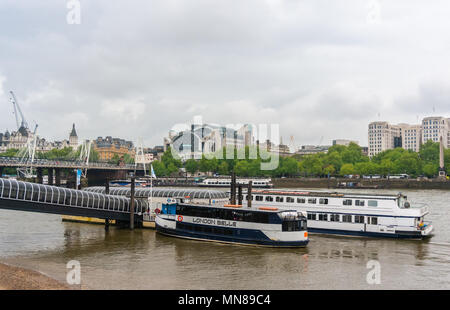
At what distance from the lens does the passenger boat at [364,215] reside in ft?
126

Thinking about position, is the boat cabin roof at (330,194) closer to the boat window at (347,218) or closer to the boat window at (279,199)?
the boat window at (279,199)

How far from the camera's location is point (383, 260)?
31.2m

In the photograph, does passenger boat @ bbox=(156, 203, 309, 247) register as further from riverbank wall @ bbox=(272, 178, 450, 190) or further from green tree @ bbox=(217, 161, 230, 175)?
green tree @ bbox=(217, 161, 230, 175)

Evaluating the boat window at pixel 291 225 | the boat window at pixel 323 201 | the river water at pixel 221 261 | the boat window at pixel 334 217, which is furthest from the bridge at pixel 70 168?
the boat window at pixel 291 225

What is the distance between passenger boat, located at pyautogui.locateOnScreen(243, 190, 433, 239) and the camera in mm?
38406

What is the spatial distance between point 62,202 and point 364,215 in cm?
2702

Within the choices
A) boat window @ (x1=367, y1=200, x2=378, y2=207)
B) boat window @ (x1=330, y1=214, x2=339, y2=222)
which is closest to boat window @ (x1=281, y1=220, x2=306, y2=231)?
boat window @ (x1=330, y1=214, x2=339, y2=222)

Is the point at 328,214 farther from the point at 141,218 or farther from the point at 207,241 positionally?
the point at 141,218

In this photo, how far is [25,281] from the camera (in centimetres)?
2328

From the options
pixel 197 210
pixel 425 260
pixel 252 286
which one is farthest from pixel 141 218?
pixel 425 260

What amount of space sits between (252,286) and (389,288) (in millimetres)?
7564

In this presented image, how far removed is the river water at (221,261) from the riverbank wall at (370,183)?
262 feet

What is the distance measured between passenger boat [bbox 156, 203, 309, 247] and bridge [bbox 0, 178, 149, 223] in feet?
18.4

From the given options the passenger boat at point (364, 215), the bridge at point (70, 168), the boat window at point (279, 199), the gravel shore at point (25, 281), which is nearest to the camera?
the gravel shore at point (25, 281)
